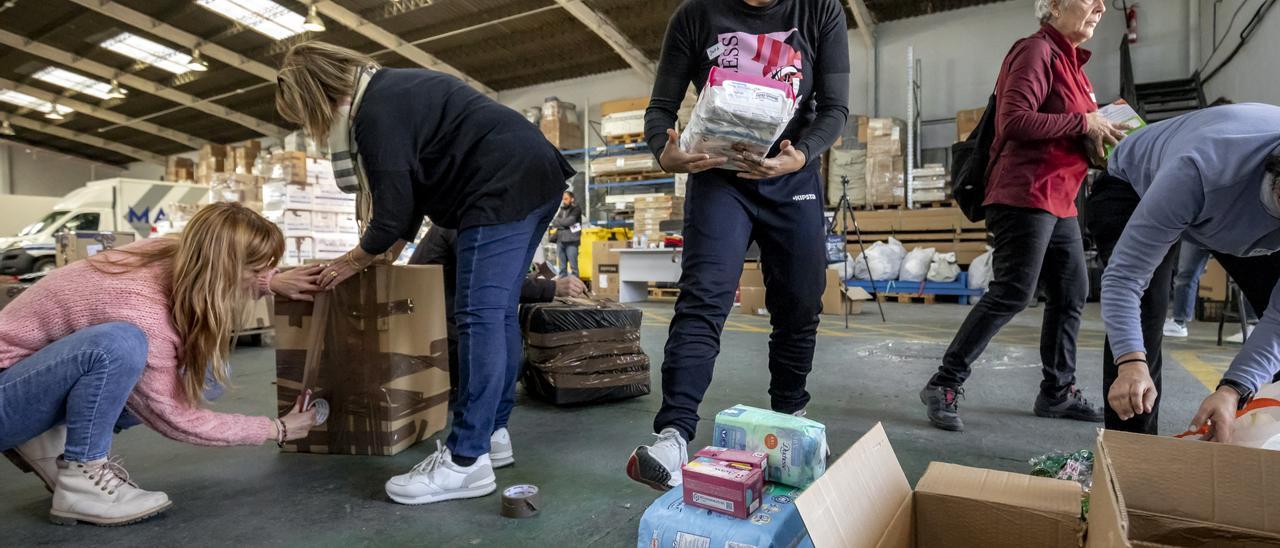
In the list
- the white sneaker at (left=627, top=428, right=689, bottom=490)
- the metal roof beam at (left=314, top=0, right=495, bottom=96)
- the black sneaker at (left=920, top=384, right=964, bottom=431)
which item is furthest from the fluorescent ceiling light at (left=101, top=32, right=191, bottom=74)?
the black sneaker at (left=920, top=384, right=964, bottom=431)

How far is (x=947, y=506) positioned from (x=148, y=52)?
15.9 meters

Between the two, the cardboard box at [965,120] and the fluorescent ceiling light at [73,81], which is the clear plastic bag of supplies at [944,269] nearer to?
the cardboard box at [965,120]

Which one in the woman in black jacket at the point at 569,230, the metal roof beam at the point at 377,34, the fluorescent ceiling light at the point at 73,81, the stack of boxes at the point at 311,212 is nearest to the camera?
the stack of boxes at the point at 311,212

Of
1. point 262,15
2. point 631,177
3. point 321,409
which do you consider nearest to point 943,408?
point 321,409

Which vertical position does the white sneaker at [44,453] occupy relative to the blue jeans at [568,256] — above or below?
below

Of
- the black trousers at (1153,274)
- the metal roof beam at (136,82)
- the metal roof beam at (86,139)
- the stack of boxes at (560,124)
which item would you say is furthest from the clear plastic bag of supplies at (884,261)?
the metal roof beam at (86,139)

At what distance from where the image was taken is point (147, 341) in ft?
4.83

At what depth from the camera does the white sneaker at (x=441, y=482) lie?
1556mm

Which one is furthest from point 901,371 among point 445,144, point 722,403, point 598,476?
point 445,144

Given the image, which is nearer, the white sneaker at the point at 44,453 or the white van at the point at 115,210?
the white sneaker at the point at 44,453

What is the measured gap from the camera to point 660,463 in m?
1.39

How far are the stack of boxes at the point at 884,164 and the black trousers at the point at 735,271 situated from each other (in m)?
7.49

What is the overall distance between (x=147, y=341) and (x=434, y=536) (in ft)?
2.59

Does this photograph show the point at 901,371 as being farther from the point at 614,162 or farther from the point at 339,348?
the point at 614,162
